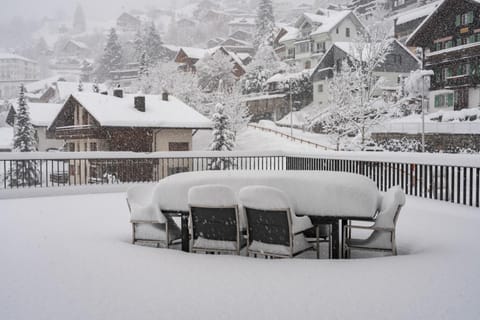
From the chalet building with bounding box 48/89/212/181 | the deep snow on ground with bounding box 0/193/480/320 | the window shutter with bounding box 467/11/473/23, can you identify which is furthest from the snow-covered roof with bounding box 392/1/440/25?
the deep snow on ground with bounding box 0/193/480/320

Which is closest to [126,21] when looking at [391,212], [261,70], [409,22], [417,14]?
[261,70]

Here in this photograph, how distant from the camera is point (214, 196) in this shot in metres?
4.11

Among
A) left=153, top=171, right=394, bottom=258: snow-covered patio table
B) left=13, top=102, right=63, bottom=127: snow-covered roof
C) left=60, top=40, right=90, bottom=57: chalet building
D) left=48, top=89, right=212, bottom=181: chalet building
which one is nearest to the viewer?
left=153, top=171, right=394, bottom=258: snow-covered patio table

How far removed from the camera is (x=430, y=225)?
18.8 ft

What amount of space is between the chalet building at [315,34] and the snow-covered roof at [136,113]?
22211 mm

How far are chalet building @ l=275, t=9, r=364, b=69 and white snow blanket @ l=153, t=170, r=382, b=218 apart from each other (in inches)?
1436

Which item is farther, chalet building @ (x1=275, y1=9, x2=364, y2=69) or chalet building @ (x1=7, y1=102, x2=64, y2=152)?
chalet building @ (x1=275, y1=9, x2=364, y2=69)

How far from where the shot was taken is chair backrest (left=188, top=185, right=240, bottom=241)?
4.09 m

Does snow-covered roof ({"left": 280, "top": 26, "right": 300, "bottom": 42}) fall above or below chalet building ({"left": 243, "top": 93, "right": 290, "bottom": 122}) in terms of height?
above

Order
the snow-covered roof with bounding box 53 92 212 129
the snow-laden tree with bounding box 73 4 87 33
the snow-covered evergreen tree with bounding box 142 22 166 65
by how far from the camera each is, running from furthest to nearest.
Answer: the snow-laden tree with bounding box 73 4 87 33 → the snow-covered evergreen tree with bounding box 142 22 166 65 → the snow-covered roof with bounding box 53 92 212 129

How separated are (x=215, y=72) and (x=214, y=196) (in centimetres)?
3834

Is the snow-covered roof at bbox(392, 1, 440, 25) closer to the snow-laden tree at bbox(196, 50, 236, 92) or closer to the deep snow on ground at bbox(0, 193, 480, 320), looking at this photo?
the snow-laden tree at bbox(196, 50, 236, 92)

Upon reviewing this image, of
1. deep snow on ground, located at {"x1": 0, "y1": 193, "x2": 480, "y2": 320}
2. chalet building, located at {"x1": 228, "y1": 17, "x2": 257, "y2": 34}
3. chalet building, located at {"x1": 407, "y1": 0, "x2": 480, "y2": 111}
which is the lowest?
deep snow on ground, located at {"x1": 0, "y1": 193, "x2": 480, "y2": 320}

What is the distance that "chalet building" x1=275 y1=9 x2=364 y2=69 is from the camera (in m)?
40.1
